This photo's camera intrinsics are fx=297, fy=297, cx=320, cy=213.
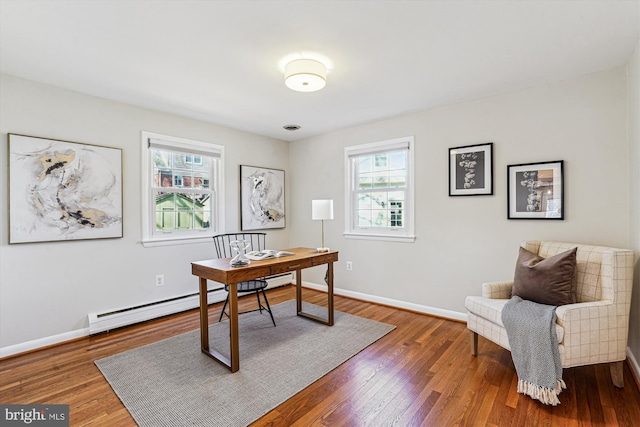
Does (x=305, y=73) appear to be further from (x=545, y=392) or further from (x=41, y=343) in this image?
(x=41, y=343)

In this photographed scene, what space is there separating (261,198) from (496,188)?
3096 mm

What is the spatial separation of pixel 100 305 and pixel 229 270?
183cm

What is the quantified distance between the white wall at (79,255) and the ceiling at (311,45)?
21 centimetres

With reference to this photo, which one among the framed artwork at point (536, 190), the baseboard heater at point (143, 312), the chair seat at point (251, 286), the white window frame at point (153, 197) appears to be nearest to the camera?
the framed artwork at point (536, 190)

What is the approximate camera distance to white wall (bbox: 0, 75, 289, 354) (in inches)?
101

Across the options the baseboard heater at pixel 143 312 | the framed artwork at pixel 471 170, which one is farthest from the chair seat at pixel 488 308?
the baseboard heater at pixel 143 312

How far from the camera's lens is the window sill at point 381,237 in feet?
12.0

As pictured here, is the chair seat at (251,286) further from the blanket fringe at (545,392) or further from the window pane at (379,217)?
the blanket fringe at (545,392)

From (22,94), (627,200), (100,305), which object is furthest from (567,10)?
(100,305)

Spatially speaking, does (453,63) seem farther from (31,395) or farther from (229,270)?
(31,395)

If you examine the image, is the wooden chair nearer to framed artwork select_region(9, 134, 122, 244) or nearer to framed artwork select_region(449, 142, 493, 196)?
framed artwork select_region(9, 134, 122, 244)

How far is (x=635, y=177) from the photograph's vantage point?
7.22ft

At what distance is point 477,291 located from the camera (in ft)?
10.4

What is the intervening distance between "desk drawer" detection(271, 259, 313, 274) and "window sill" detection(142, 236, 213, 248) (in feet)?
5.53
